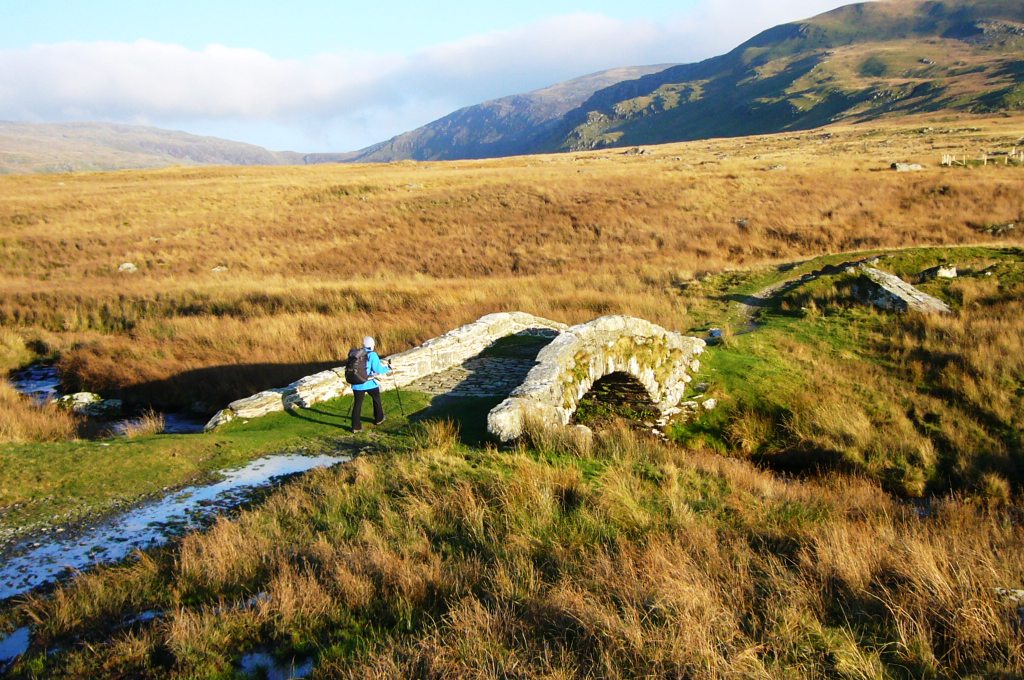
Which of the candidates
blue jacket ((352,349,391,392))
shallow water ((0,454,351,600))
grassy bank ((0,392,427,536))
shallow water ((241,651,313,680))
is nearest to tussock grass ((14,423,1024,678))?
shallow water ((241,651,313,680))

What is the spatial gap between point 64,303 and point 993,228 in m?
→ 38.8

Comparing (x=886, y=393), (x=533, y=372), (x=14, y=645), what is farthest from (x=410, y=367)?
(x=886, y=393)

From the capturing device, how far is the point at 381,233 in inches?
1339

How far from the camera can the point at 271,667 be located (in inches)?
153

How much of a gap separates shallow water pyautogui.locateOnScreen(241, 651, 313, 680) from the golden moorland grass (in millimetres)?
11743

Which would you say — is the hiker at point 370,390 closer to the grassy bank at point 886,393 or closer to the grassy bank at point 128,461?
the grassy bank at point 128,461

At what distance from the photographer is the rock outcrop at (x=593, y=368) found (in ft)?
28.4

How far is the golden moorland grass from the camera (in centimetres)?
1744

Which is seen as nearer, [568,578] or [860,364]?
[568,578]

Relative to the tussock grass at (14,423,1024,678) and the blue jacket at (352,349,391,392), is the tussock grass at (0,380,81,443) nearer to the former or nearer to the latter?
the blue jacket at (352,349,391,392)

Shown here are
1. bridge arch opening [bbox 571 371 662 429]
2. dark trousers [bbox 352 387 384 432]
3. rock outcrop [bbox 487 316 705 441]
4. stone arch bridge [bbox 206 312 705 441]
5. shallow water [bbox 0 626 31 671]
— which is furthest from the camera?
bridge arch opening [bbox 571 371 662 429]

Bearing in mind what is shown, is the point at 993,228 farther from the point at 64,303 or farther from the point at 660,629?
the point at 64,303

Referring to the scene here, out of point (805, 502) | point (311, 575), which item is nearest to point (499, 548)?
point (311, 575)

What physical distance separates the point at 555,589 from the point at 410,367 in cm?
856
